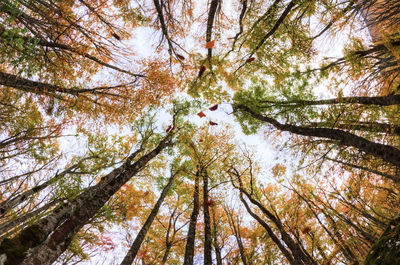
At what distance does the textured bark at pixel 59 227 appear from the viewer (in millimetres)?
2479

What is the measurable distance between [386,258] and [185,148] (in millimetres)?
9389

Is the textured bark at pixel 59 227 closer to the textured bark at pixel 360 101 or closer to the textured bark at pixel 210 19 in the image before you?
the textured bark at pixel 210 19

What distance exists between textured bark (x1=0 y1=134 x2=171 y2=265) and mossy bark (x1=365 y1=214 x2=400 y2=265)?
13.6 ft

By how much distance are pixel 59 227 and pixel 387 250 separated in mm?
4656

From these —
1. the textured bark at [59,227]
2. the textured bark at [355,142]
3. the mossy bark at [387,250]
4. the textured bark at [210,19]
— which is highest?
the textured bark at [210,19]

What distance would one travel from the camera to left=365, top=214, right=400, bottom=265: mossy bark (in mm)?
1435

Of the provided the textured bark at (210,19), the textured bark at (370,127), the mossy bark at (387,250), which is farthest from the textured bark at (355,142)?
the textured bark at (210,19)

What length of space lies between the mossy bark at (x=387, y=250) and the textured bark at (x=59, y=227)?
415 cm

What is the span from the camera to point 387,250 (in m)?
1.52

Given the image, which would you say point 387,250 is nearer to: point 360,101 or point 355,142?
point 355,142

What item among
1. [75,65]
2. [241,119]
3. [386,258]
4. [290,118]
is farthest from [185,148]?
[386,258]

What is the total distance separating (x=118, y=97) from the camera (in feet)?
19.3

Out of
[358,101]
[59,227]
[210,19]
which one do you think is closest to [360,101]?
[358,101]

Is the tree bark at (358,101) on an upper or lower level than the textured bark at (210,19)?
lower
